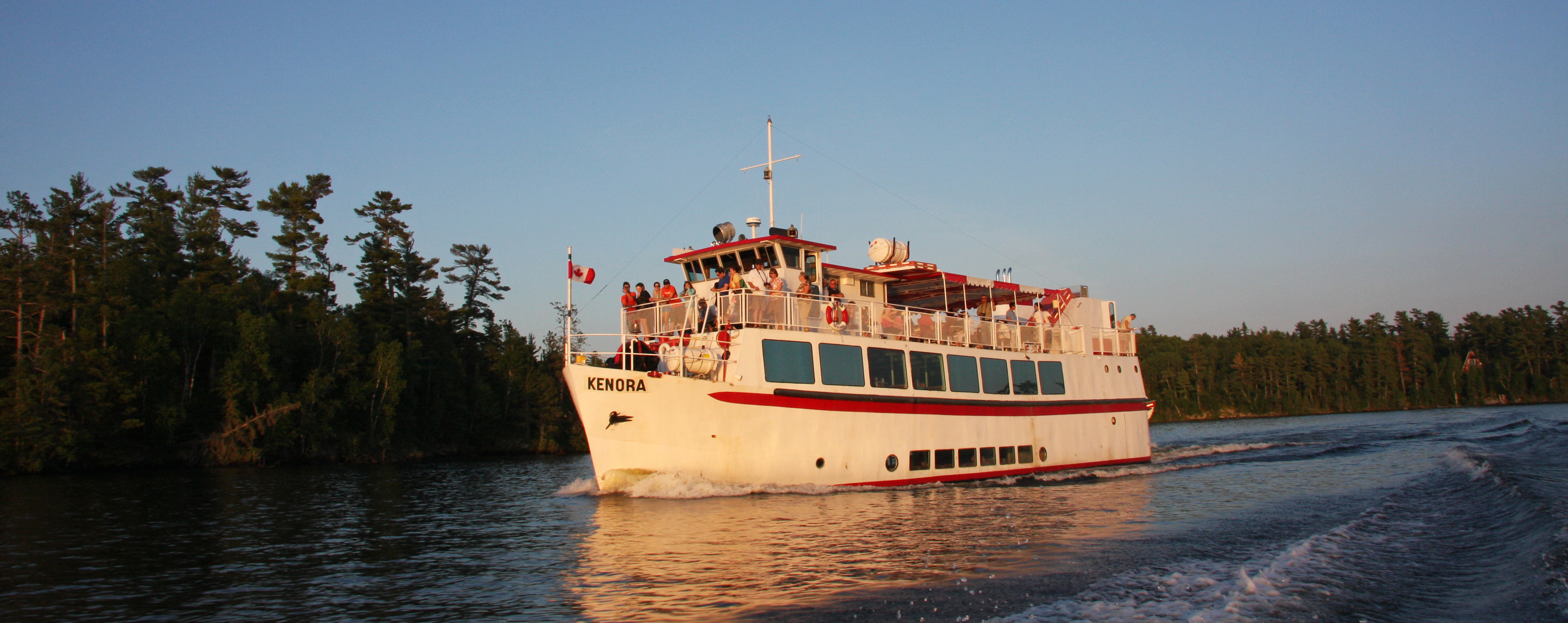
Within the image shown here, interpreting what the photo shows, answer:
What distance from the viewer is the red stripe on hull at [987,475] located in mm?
19016

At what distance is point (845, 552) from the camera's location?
11375 millimetres

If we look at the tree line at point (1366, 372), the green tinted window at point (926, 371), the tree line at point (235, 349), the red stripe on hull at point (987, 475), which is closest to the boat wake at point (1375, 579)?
the red stripe on hull at point (987, 475)

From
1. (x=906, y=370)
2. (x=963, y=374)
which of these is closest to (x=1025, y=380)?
(x=963, y=374)

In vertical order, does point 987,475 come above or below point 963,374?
below

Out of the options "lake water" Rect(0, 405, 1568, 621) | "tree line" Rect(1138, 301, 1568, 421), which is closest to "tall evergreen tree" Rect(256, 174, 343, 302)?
"lake water" Rect(0, 405, 1568, 621)

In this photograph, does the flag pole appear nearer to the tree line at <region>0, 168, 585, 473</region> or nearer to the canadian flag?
the canadian flag

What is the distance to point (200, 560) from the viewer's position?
40.6 feet

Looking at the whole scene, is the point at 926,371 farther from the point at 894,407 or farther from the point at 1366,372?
the point at 1366,372

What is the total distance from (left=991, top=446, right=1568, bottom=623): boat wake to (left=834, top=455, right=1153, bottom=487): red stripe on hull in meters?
8.39

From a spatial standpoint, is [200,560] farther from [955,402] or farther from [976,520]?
[955,402]

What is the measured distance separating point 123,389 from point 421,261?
908 inches

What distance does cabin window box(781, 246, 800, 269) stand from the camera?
2042cm

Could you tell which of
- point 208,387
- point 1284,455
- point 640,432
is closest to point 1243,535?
point 640,432

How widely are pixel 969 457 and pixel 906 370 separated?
118 inches
